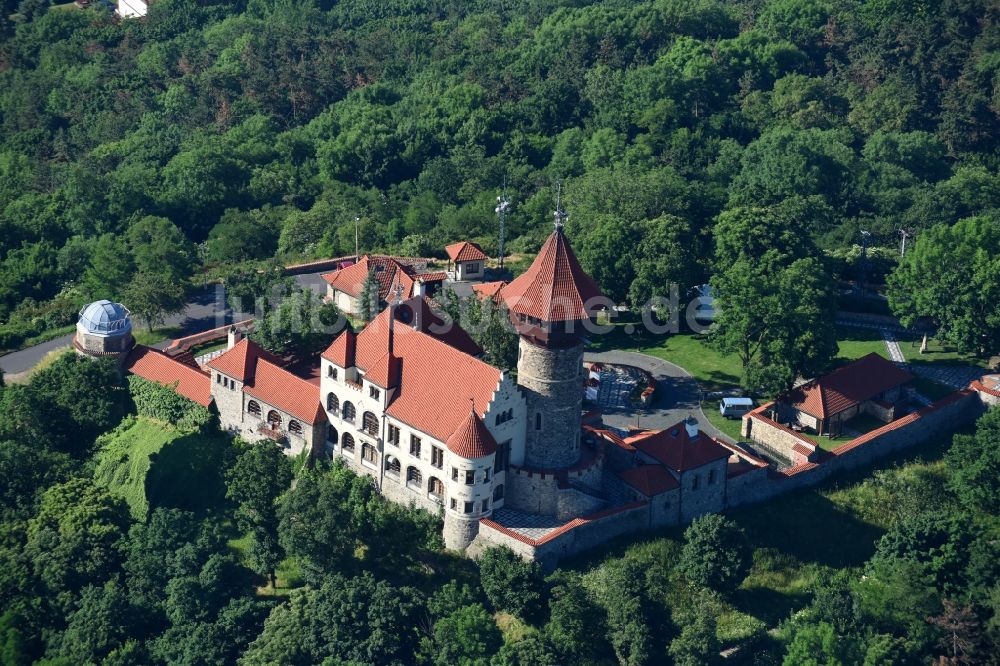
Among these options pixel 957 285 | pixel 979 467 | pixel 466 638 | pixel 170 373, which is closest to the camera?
pixel 466 638

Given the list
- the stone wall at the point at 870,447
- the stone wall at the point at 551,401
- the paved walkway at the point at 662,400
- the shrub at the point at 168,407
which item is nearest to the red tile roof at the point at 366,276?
the paved walkway at the point at 662,400

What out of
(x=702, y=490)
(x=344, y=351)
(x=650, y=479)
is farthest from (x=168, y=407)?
(x=702, y=490)

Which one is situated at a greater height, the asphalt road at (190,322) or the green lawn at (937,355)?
the green lawn at (937,355)

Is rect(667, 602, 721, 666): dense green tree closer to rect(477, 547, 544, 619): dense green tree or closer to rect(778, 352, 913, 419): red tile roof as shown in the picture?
rect(477, 547, 544, 619): dense green tree

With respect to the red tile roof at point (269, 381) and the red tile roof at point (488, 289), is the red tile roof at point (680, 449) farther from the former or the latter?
the red tile roof at point (269, 381)

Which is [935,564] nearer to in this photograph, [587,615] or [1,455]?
[587,615]

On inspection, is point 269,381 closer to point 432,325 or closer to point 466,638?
point 432,325

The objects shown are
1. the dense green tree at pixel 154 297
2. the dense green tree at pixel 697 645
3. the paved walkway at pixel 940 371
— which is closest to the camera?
the dense green tree at pixel 697 645
